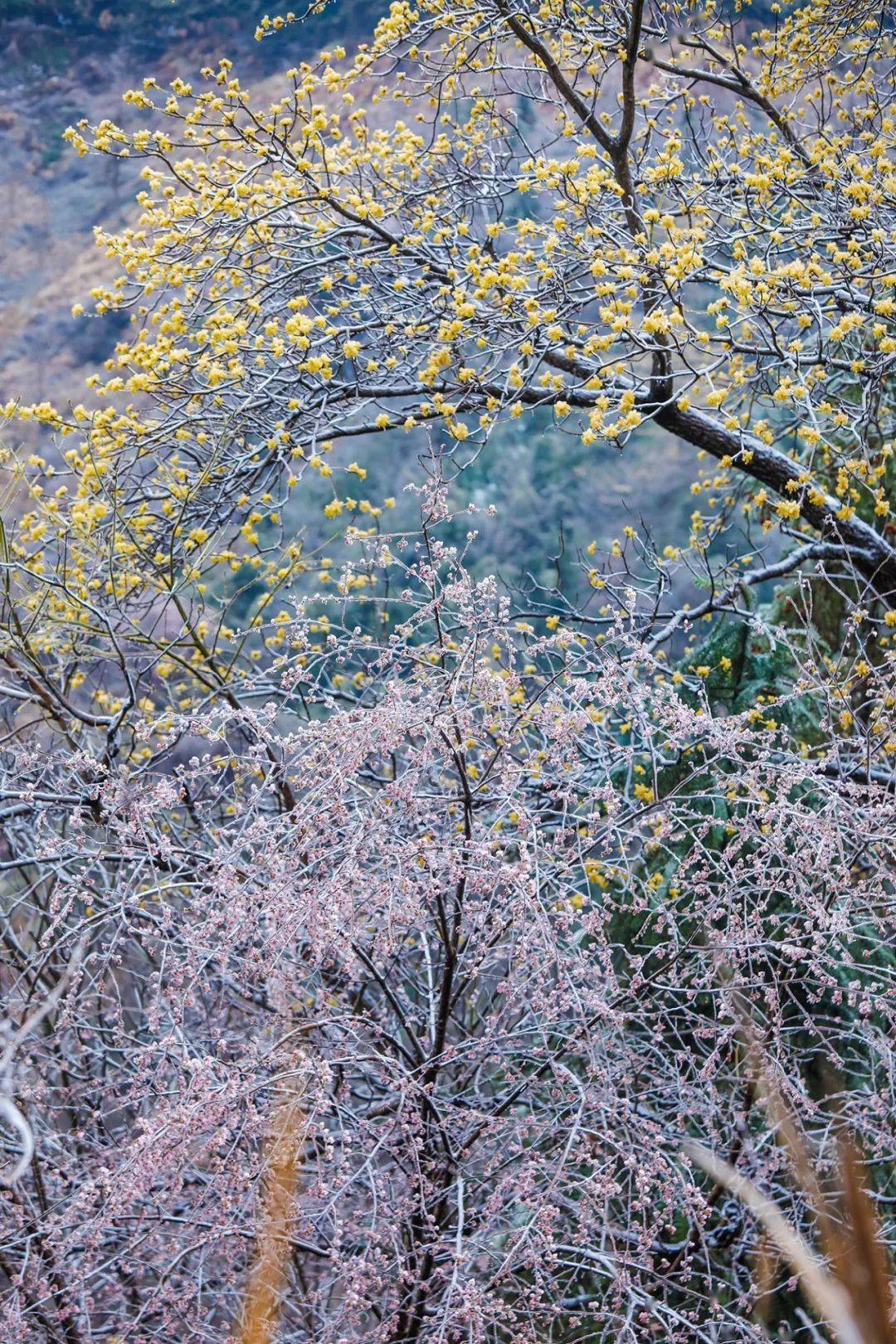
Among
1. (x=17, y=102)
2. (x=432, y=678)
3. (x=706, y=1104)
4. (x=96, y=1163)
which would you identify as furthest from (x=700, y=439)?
(x=17, y=102)

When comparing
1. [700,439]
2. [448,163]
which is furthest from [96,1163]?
[448,163]

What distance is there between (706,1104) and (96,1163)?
1.82 meters

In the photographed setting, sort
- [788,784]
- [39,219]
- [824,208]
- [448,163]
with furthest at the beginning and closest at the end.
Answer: [39,219] < [448,163] < [824,208] < [788,784]

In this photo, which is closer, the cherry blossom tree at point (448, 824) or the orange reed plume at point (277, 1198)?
the orange reed plume at point (277, 1198)

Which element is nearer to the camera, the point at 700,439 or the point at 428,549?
the point at 428,549

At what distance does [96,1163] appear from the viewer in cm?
342

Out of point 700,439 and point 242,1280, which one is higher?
point 700,439

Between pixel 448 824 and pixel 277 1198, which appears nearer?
pixel 277 1198

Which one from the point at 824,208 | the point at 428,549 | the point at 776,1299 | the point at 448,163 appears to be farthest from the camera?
the point at 448,163

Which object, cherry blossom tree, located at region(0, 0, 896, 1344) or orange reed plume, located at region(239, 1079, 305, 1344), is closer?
orange reed plume, located at region(239, 1079, 305, 1344)

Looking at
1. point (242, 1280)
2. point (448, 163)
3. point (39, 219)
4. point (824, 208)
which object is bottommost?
point (242, 1280)

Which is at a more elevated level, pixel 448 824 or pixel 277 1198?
pixel 448 824

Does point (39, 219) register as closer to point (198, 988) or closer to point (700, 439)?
point (700, 439)

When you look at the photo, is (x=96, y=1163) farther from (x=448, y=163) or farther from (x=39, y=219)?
(x=39, y=219)
